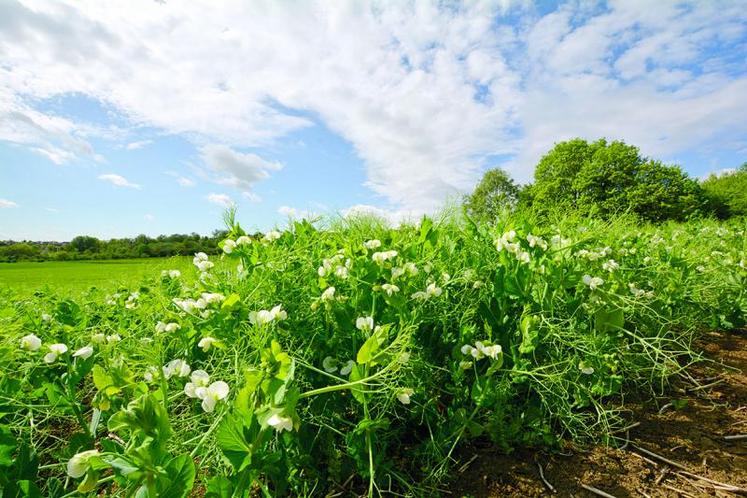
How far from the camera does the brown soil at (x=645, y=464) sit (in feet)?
4.96

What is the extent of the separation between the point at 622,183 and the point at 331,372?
3077cm

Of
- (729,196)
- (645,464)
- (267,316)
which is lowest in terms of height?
(645,464)

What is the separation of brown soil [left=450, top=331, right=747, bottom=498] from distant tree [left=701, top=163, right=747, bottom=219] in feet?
118

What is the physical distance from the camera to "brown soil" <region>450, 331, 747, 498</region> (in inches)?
59.6

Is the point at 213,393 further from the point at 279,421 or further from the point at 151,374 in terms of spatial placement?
the point at 151,374

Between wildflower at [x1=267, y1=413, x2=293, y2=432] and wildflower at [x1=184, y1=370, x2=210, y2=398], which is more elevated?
wildflower at [x1=184, y1=370, x2=210, y2=398]

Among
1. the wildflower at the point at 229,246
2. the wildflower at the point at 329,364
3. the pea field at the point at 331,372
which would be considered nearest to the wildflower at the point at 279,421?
the pea field at the point at 331,372

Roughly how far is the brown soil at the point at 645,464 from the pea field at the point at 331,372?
0.26 ft

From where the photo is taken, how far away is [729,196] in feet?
105

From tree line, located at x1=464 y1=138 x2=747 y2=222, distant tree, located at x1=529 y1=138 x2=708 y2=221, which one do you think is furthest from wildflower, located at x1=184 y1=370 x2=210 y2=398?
distant tree, located at x1=529 y1=138 x2=708 y2=221

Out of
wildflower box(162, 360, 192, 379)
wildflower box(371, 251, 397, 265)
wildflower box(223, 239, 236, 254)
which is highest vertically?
wildflower box(223, 239, 236, 254)

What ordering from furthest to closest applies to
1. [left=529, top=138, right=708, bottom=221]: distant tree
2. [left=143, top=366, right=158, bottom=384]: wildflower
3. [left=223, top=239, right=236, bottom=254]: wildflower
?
[left=529, top=138, right=708, bottom=221]: distant tree, [left=223, top=239, right=236, bottom=254]: wildflower, [left=143, top=366, right=158, bottom=384]: wildflower

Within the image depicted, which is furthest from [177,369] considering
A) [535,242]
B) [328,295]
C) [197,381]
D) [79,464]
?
[535,242]

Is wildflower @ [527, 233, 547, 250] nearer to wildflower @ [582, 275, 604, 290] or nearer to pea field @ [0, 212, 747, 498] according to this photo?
pea field @ [0, 212, 747, 498]
